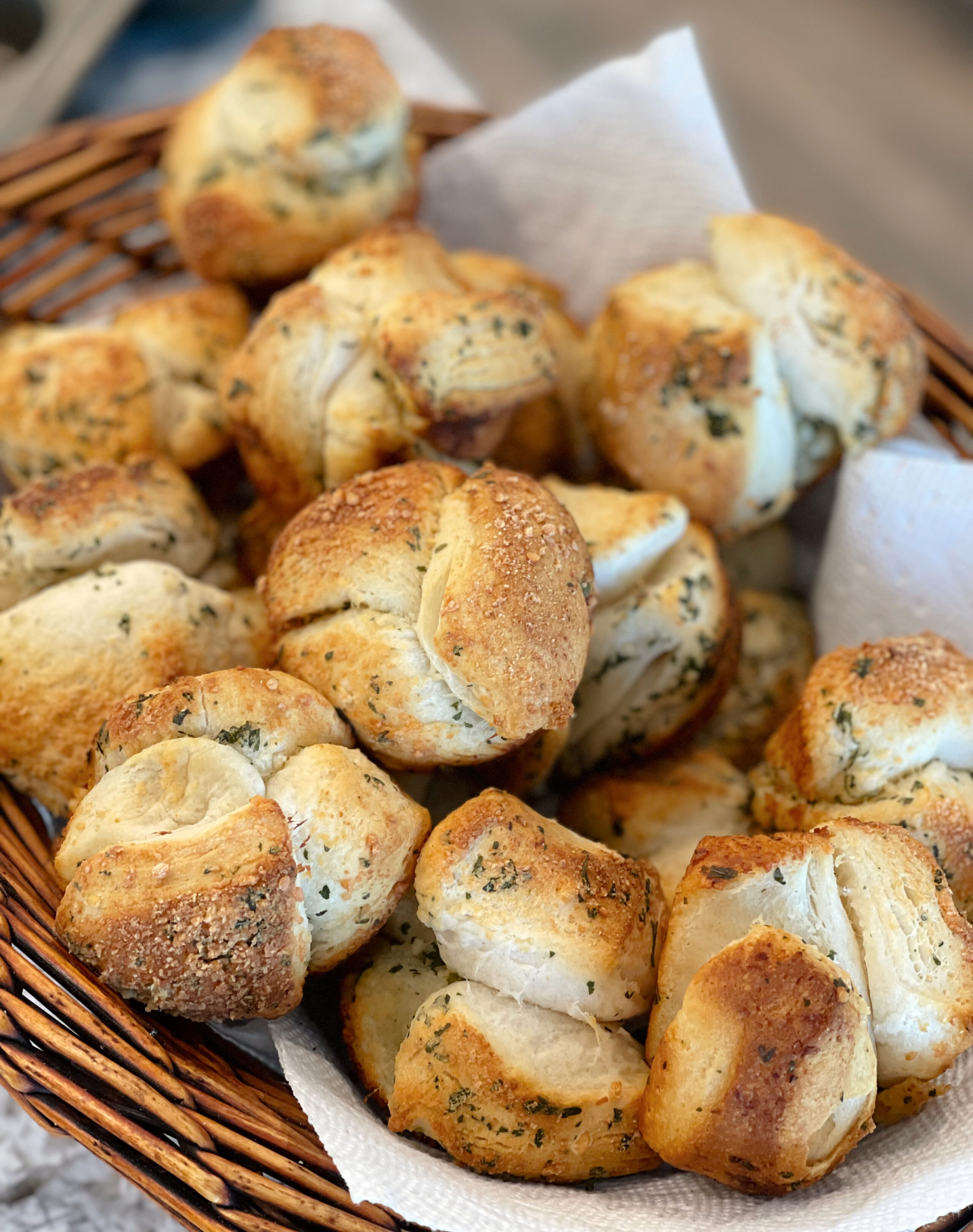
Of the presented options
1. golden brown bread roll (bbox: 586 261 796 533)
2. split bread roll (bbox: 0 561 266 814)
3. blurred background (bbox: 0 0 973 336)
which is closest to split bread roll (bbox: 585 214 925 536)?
golden brown bread roll (bbox: 586 261 796 533)

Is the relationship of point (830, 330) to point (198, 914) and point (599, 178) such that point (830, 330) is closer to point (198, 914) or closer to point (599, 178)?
point (599, 178)

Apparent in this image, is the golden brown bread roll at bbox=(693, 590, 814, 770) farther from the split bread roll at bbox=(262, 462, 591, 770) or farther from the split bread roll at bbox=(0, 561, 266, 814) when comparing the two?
the split bread roll at bbox=(0, 561, 266, 814)

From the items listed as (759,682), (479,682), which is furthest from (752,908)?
(759,682)

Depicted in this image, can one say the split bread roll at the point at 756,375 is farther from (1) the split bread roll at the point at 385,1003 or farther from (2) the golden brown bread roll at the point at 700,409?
(1) the split bread roll at the point at 385,1003

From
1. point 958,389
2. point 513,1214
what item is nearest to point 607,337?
point 958,389

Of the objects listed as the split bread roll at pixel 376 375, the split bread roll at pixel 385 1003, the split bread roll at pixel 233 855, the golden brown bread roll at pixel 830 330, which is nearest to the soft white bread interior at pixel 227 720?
the split bread roll at pixel 233 855

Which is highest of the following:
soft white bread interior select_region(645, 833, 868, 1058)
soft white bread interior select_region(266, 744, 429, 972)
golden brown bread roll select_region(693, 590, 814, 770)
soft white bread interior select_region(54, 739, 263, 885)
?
soft white bread interior select_region(54, 739, 263, 885)
